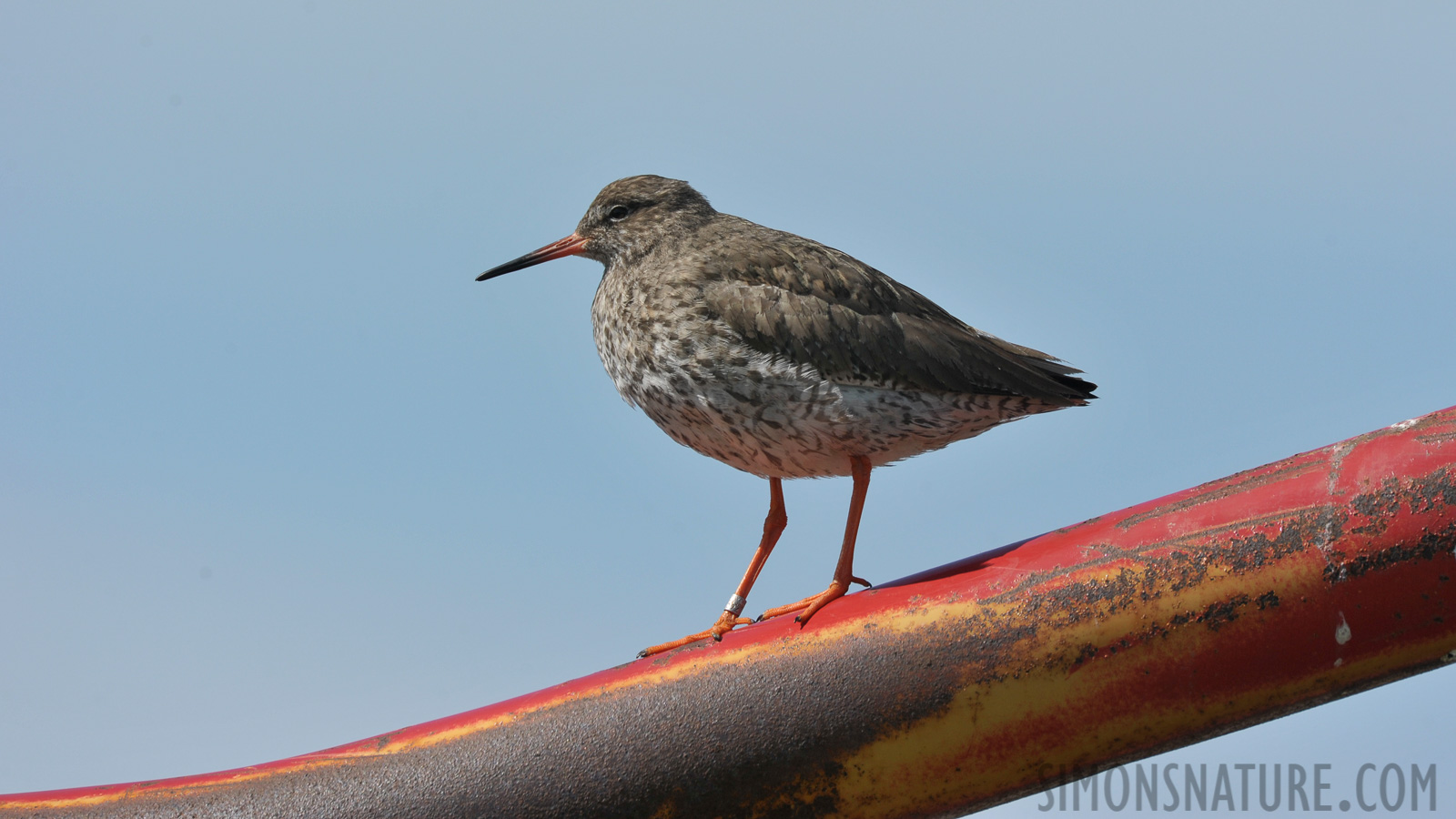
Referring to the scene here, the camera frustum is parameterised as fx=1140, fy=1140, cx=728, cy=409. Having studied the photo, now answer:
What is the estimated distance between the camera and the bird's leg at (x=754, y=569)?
14.1 ft

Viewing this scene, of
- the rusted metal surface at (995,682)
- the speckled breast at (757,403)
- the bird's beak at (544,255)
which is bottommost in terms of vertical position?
the rusted metal surface at (995,682)

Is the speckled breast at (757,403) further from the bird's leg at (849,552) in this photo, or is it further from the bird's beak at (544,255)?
the bird's beak at (544,255)

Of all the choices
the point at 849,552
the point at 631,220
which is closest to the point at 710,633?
the point at 849,552

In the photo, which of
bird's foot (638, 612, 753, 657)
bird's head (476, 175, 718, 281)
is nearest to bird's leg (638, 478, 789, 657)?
bird's foot (638, 612, 753, 657)

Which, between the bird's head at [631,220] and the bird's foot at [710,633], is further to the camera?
the bird's head at [631,220]

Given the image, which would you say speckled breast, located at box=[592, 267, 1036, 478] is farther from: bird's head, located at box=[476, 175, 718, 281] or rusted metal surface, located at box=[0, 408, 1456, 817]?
rusted metal surface, located at box=[0, 408, 1456, 817]

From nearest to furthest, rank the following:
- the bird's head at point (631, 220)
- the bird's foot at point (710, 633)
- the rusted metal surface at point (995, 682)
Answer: the rusted metal surface at point (995, 682), the bird's foot at point (710, 633), the bird's head at point (631, 220)

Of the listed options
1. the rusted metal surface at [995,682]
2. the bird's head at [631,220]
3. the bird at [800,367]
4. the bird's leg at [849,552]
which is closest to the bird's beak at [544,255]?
the bird's head at [631,220]

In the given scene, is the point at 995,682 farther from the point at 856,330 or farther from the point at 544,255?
the point at 544,255

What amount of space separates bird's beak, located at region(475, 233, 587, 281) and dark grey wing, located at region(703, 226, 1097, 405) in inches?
44.1

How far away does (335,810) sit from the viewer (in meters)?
3.00

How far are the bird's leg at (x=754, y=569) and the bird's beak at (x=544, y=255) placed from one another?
1.62 metres

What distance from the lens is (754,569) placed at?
5.09 m

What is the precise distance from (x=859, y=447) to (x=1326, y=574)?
228 centimetres
